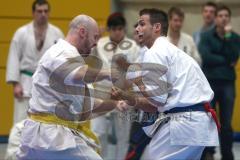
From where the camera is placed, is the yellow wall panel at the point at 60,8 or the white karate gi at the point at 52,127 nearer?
the white karate gi at the point at 52,127

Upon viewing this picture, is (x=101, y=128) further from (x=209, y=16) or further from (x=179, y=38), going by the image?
(x=209, y=16)

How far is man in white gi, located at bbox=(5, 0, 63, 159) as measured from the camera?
9.13 meters

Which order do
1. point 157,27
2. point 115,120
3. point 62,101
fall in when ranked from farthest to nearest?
point 115,120, point 157,27, point 62,101

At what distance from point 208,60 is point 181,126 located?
12.0ft

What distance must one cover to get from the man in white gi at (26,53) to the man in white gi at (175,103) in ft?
11.7

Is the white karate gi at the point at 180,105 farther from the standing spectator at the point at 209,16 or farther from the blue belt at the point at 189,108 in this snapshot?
the standing spectator at the point at 209,16

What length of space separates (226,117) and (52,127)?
4047 millimetres

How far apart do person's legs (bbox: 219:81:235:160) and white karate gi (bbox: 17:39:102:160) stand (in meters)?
3.70

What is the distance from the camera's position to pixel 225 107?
9289 mm

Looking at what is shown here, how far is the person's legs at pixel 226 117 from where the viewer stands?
30.1 feet

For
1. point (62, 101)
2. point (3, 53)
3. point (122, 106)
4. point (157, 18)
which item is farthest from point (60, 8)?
point (62, 101)

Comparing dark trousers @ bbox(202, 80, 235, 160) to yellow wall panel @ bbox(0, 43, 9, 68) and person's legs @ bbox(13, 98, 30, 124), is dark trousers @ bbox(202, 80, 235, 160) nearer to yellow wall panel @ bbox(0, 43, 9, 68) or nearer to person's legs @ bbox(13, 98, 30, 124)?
person's legs @ bbox(13, 98, 30, 124)

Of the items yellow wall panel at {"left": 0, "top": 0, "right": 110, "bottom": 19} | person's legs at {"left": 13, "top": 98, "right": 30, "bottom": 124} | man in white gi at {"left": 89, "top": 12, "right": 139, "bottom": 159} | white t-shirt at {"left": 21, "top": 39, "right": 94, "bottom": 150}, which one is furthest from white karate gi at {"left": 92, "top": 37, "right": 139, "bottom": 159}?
white t-shirt at {"left": 21, "top": 39, "right": 94, "bottom": 150}

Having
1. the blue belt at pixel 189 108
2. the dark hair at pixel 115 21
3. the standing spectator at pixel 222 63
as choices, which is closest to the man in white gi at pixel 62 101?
the blue belt at pixel 189 108
